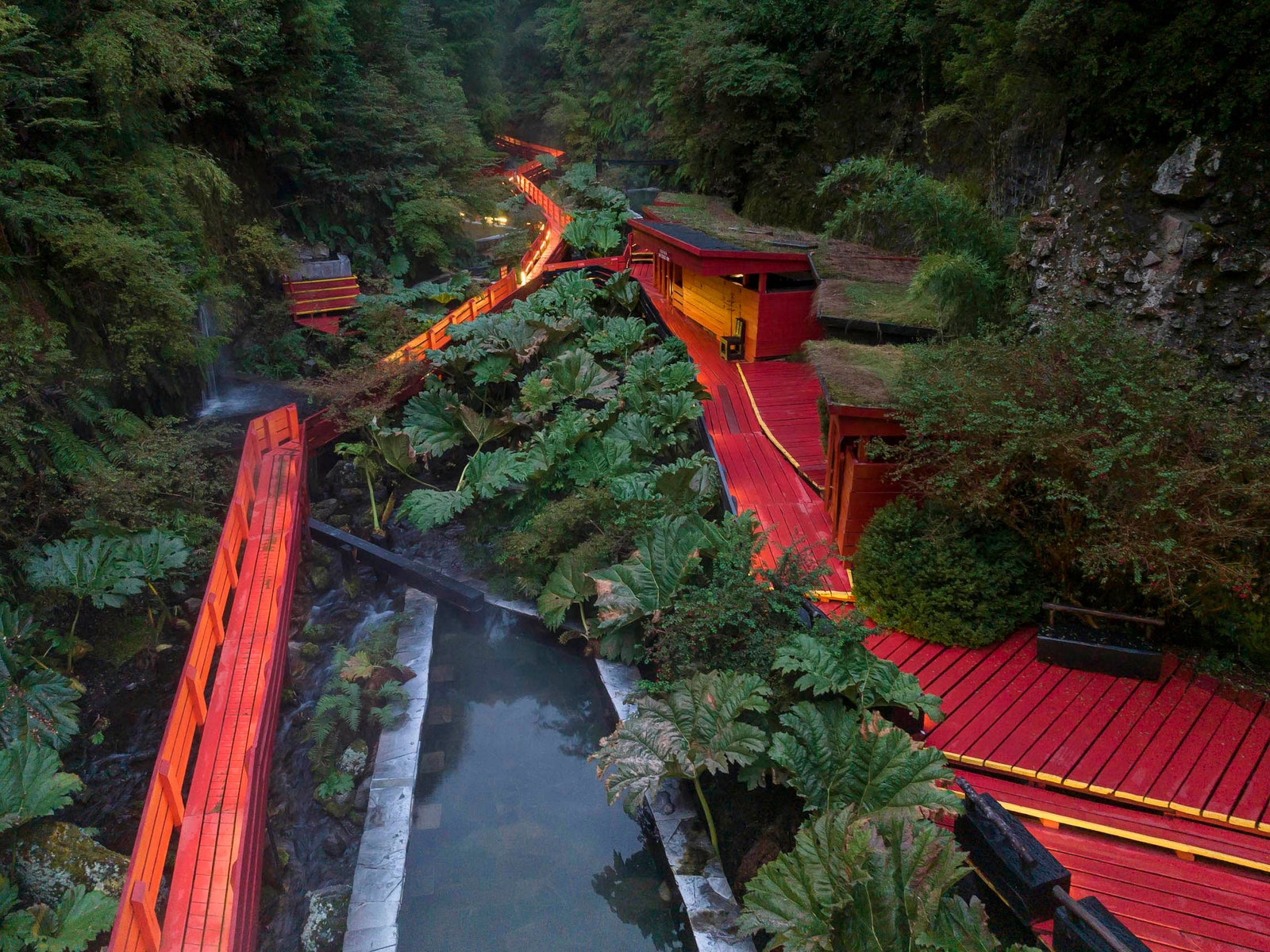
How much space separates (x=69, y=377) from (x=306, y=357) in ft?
20.8

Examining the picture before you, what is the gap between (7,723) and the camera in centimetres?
591

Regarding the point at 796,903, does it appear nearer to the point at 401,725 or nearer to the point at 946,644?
the point at 946,644

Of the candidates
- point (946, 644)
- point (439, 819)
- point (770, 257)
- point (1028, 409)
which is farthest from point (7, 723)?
point (770, 257)

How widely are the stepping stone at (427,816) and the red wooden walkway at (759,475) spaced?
3.58 metres

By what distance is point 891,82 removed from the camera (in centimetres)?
1512

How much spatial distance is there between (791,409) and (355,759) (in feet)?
22.1

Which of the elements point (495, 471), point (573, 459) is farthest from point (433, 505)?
point (573, 459)

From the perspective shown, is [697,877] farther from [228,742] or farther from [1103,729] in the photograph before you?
[228,742]

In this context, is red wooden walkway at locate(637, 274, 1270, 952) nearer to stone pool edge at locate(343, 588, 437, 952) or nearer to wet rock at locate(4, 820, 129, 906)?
stone pool edge at locate(343, 588, 437, 952)

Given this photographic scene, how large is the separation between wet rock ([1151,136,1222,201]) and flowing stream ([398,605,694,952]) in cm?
692

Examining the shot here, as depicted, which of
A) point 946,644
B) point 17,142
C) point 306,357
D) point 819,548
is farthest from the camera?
point 306,357

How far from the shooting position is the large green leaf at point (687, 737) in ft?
15.6

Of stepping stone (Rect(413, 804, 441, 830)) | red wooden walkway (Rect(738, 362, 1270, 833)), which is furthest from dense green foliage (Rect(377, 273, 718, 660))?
red wooden walkway (Rect(738, 362, 1270, 833))

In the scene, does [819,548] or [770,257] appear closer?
[819,548]
